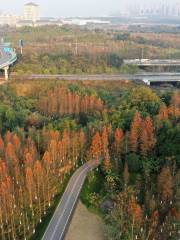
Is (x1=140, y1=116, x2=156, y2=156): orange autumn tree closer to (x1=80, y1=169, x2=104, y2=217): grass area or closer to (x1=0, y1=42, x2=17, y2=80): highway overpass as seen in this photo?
(x1=80, y1=169, x2=104, y2=217): grass area

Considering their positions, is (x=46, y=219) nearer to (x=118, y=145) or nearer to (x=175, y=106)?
(x=118, y=145)

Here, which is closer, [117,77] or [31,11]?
[117,77]

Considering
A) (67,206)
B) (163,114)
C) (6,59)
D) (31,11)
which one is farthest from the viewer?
(31,11)

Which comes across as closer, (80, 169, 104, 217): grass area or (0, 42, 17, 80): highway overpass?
(80, 169, 104, 217): grass area

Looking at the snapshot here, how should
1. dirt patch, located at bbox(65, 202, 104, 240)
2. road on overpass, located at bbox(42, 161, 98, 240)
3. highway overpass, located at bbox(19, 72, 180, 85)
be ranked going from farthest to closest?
1. highway overpass, located at bbox(19, 72, 180, 85)
2. dirt patch, located at bbox(65, 202, 104, 240)
3. road on overpass, located at bbox(42, 161, 98, 240)

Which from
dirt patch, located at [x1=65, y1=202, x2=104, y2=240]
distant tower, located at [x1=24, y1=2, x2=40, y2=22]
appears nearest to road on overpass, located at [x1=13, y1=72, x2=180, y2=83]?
dirt patch, located at [x1=65, y1=202, x2=104, y2=240]

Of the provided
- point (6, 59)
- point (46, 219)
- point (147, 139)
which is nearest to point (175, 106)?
point (147, 139)
